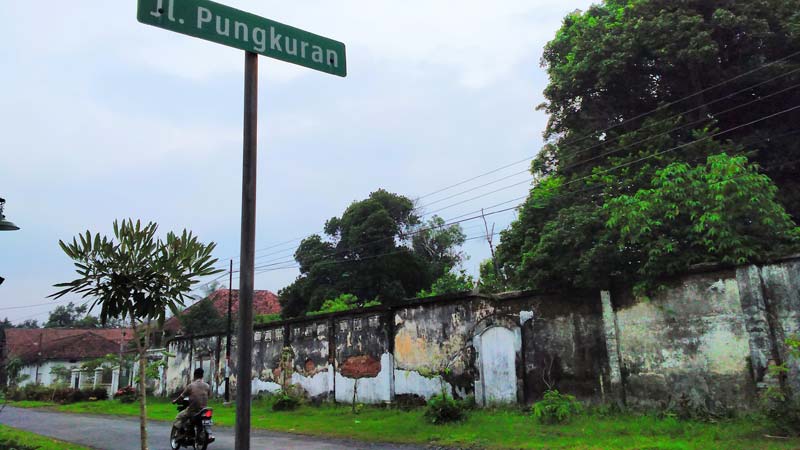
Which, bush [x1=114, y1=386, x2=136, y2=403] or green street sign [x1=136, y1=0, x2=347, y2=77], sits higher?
green street sign [x1=136, y1=0, x2=347, y2=77]

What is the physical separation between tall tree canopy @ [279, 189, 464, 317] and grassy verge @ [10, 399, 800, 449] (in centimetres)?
1941

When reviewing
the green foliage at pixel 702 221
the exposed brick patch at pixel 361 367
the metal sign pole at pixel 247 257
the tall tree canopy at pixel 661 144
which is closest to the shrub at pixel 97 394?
the exposed brick patch at pixel 361 367

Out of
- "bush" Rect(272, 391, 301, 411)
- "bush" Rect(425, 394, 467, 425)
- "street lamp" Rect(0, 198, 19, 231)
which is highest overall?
"street lamp" Rect(0, 198, 19, 231)

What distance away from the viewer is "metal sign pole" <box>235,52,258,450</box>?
3070 millimetres

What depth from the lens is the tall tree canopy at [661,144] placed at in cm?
1117

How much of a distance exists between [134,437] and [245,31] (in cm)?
1204

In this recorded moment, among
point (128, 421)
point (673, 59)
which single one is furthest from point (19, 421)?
point (673, 59)

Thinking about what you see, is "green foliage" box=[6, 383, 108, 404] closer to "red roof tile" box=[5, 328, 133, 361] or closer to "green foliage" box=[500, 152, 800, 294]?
"red roof tile" box=[5, 328, 133, 361]

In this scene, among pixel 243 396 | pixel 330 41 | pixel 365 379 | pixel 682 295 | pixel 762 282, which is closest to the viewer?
pixel 243 396

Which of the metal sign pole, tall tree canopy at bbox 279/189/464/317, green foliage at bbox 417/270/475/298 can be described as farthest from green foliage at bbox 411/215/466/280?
the metal sign pole

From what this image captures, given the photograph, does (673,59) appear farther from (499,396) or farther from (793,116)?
(499,396)

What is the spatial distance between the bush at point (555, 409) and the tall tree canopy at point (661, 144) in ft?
8.54

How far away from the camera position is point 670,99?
58.8 ft

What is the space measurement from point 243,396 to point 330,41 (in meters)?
2.40
